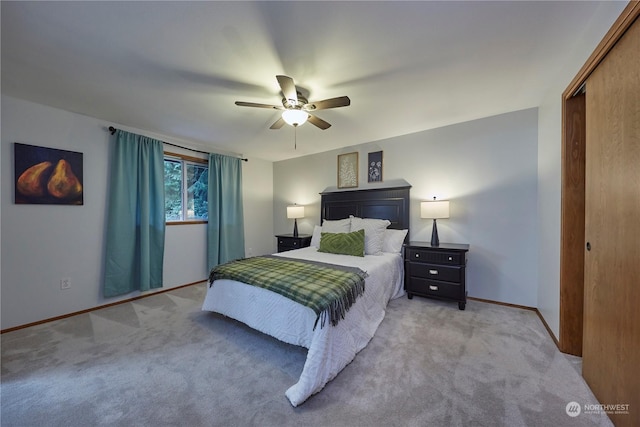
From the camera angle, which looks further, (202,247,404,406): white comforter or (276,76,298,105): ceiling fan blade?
(276,76,298,105): ceiling fan blade

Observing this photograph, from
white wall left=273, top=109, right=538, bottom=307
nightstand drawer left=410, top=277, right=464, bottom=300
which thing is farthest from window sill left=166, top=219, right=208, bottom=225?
nightstand drawer left=410, top=277, right=464, bottom=300

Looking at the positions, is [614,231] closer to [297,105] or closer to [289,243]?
[297,105]

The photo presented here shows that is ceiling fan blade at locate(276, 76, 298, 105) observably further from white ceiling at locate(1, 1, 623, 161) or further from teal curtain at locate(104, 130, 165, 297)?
teal curtain at locate(104, 130, 165, 297)

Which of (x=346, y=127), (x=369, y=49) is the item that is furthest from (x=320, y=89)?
(x=346, y=127)

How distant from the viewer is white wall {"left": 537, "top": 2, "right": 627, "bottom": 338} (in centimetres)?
164

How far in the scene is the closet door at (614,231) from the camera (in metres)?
1.13

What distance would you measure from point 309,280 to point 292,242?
7.65ft

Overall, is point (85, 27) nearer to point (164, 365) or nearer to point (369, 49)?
point (369, 49)

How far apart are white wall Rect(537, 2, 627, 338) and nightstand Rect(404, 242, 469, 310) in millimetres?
697

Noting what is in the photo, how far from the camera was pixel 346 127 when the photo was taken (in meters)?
3.22

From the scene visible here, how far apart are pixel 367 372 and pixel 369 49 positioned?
234 centimetres

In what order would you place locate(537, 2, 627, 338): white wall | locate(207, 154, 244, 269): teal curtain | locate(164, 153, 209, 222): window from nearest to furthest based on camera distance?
locate(537, 2, 627, 338): white wall → locate(164, 153, 209, 222): window → locate(207, 154, 244, 269): teal curtain

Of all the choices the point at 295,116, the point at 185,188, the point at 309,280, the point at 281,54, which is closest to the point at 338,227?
the point at 309,280

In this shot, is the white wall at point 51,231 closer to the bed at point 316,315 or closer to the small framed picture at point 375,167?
the bed at point 316,315
